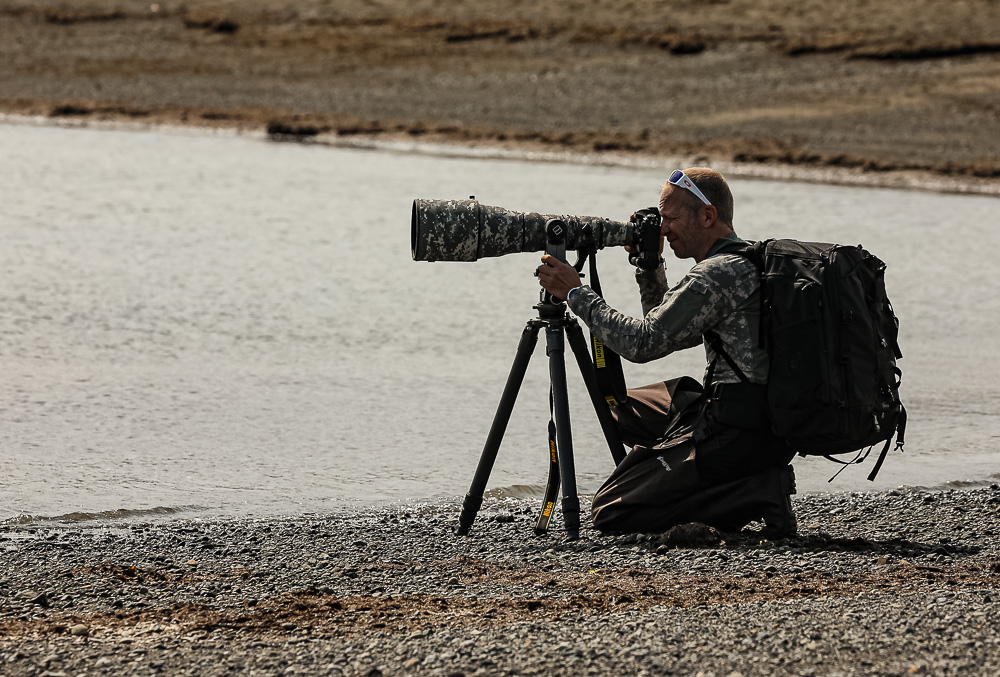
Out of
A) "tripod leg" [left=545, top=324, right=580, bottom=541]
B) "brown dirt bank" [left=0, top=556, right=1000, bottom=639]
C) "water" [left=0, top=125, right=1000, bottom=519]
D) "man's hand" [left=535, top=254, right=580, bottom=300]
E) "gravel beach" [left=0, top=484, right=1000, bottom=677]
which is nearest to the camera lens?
"gravel beach" [left=0, top=484, right=1000, bottom=677]

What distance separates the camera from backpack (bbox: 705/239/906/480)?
377 cm

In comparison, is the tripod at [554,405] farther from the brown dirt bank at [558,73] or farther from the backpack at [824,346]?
the brown dirt bank at [558,73]

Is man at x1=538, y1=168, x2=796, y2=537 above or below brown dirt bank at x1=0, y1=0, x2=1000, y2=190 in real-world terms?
below

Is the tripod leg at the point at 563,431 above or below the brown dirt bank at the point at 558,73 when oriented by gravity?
below

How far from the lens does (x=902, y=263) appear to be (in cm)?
947

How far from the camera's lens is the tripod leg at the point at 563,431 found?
402 cm

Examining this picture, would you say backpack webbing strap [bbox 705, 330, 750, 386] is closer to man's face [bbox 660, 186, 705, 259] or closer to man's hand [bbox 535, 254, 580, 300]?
man's face [bbox 660, 186, 705, 259]

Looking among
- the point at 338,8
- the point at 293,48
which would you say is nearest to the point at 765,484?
the point at 293,48

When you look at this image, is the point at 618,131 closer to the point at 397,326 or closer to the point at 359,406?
the point at 397,326

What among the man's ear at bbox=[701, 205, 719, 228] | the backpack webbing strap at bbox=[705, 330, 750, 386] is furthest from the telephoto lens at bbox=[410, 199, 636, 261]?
the backpack webbing strap at bbox=[705, 330, 750, 386]

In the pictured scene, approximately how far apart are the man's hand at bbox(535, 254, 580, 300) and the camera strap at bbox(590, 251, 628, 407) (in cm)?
14

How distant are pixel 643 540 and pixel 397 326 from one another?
388 cm

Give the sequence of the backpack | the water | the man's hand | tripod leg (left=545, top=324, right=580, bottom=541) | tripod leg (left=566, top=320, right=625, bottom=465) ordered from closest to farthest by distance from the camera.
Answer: the backpack, the man's hand, tripod leg (left=545, top=324, right=580, bottom=541), tripod leg (left=566, top=320, right=625, bottom=465), the water

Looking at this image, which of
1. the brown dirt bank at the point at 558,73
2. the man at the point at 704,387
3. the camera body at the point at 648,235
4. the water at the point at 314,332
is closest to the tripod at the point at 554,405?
the man at the point at 704,387
